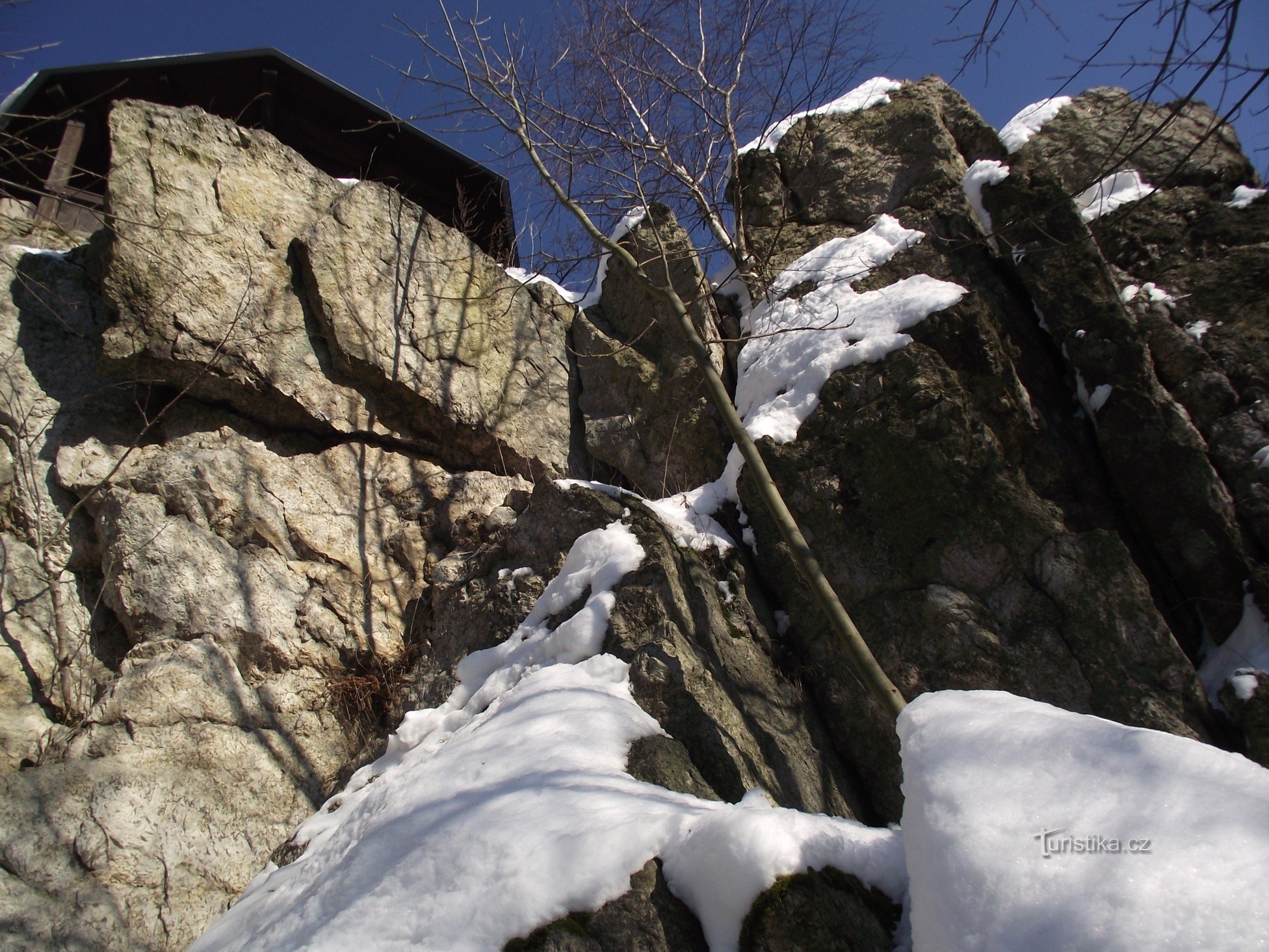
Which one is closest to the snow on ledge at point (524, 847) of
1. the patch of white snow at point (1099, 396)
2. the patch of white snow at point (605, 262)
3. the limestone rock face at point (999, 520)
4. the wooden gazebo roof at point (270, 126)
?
the limestone rock face at point (999, 520)

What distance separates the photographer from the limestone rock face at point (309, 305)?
17.0 ft

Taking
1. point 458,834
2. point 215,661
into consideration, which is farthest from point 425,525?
point 458,834

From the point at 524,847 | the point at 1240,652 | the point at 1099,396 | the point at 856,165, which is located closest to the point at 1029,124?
the point at 856,165

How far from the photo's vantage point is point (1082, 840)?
135 centimetres

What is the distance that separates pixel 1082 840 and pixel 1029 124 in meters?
7.83

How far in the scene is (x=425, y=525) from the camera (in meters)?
5.57

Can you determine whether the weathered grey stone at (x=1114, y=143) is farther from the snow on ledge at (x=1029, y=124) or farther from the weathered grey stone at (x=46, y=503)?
the weathered grey stone at (x=46, y=503)

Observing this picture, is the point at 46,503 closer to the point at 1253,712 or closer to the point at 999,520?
the point at 999,520

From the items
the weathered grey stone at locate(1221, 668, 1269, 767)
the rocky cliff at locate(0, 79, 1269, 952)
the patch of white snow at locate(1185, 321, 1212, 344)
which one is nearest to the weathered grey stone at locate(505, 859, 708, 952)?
the rocky cliff at locate(0, 79, 1269, 952)

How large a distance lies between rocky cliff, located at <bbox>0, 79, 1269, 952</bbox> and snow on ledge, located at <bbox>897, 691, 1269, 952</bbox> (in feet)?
1.54

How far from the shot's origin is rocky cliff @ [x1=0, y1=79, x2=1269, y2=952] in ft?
11.3

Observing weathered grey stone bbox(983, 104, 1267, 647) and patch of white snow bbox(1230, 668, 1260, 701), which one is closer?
patch of white snow bbox(1230, 668, 1260, 701)

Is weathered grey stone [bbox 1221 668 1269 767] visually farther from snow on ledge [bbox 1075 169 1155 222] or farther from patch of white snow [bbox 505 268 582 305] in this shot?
patch of white snow [bbox 505 268 582 305]

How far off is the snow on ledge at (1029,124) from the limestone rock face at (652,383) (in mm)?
3418
